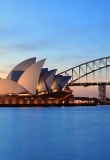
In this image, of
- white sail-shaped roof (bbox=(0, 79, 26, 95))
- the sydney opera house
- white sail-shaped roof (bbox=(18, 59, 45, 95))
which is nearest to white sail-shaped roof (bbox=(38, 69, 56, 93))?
the sydney opera house

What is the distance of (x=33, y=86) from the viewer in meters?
83.6

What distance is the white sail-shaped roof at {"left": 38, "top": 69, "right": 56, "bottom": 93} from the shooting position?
8650 centimetres

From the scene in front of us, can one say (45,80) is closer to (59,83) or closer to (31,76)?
(31,76)

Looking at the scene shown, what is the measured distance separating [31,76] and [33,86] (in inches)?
188

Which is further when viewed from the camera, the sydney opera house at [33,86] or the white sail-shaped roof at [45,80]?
the white sail-shaped roof at [45,80]

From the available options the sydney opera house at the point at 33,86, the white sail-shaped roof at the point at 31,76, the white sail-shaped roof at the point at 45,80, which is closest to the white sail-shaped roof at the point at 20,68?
the sydney opera house at the point at 33,86

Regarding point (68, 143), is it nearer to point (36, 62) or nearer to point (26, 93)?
point (36, 62)

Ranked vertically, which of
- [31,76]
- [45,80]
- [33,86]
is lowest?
[33,86]

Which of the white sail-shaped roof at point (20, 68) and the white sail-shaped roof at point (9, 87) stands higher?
the white sail-shaped roof at point (20, 68)

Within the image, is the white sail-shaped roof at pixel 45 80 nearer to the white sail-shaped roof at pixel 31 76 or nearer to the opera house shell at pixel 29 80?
the opera house shell at pixel 29 80

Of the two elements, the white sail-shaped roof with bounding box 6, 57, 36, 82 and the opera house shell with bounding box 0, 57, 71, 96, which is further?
the white sail-shaped roof with bounding box 6, 57, 36, 82

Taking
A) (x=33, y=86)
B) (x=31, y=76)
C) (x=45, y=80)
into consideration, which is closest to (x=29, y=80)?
(x=31, y=76)

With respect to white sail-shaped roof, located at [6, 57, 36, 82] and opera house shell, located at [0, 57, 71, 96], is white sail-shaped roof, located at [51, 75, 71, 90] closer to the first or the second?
opera house shell, located at [0, 57, 71, 96]

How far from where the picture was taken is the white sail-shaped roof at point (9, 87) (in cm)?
8544
